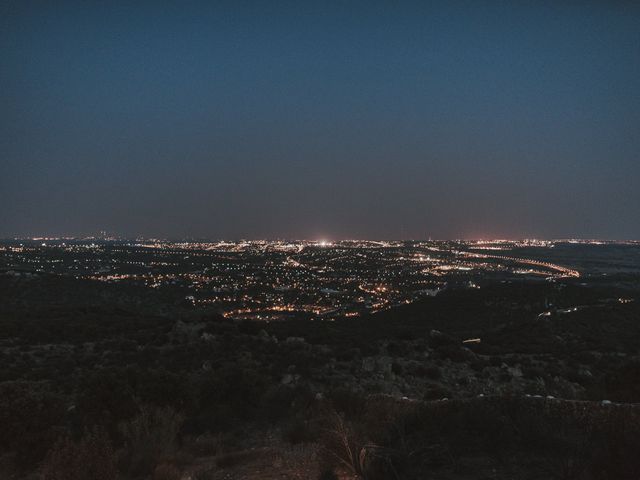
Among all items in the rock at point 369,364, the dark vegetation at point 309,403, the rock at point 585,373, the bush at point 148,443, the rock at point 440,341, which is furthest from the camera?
the rock at point 440,341

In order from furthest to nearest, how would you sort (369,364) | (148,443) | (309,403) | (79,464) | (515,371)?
(515,371) < (369,364) < (309,403) < (148,443) < (79,464)

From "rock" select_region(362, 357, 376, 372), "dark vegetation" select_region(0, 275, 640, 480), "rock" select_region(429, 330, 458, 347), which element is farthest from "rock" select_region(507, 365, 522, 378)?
"rock" select_region(362, 357, 376, 372)

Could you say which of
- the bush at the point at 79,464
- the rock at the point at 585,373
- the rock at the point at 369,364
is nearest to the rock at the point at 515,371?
the rock at the point at 585,373

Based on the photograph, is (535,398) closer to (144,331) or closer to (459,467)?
(459,467)

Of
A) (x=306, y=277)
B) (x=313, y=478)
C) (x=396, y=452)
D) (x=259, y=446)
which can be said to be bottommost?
(x=306, y=277)

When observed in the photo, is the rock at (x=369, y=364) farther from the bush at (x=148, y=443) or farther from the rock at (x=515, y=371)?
the bush at (x=148, y=443)

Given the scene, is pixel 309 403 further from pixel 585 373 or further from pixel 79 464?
pixel 585 373

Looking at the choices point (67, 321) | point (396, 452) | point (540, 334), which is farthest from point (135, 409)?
point (540, 334)

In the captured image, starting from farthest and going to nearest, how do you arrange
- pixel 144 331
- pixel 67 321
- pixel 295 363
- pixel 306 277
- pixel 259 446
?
pixel 306 277 → pixel 67 321 → pixel 144 331 → pixel 295 363 → pixel 259 446

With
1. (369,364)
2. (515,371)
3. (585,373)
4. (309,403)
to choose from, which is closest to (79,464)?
(309,403)
